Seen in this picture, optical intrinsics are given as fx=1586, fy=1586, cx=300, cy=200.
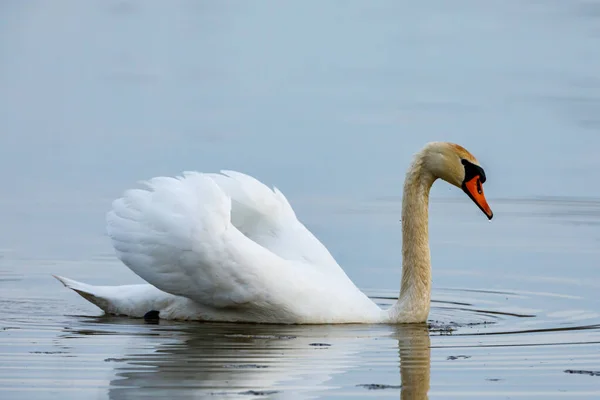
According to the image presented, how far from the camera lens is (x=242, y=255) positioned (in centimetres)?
1066

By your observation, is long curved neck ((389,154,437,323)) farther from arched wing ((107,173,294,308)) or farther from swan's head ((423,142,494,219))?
arched wing ((107,173,294,308))

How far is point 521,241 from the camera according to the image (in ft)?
49.7

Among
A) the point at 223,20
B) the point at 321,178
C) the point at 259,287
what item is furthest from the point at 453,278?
the point at 223,20

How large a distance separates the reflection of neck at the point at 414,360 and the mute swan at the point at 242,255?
414 millimetres

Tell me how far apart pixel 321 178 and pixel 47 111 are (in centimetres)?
577

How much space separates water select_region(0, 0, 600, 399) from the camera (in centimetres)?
925

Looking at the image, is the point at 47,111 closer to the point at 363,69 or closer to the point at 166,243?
the point at 363,69

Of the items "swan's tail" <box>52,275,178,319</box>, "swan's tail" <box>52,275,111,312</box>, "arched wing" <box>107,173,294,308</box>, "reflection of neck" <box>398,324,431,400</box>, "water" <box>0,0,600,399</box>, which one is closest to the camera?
"reflection of neck" <box>398,324,431,400</box>

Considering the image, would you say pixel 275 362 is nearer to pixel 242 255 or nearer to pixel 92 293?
pixel 242 255

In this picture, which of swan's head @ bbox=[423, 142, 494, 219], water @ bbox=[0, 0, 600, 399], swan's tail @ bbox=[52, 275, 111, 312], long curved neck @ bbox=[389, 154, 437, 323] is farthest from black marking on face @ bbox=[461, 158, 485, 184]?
swan's tail @ bbox=[52, 275, 111, 312]

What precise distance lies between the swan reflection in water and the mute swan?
0.17 m

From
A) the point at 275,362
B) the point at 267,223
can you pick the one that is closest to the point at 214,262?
the point at 267,223

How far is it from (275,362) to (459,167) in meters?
2.82

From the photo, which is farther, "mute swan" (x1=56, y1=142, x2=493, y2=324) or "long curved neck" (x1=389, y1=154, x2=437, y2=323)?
"long curved neck" (x1=389, y1=154, x2=437, y2=323)
